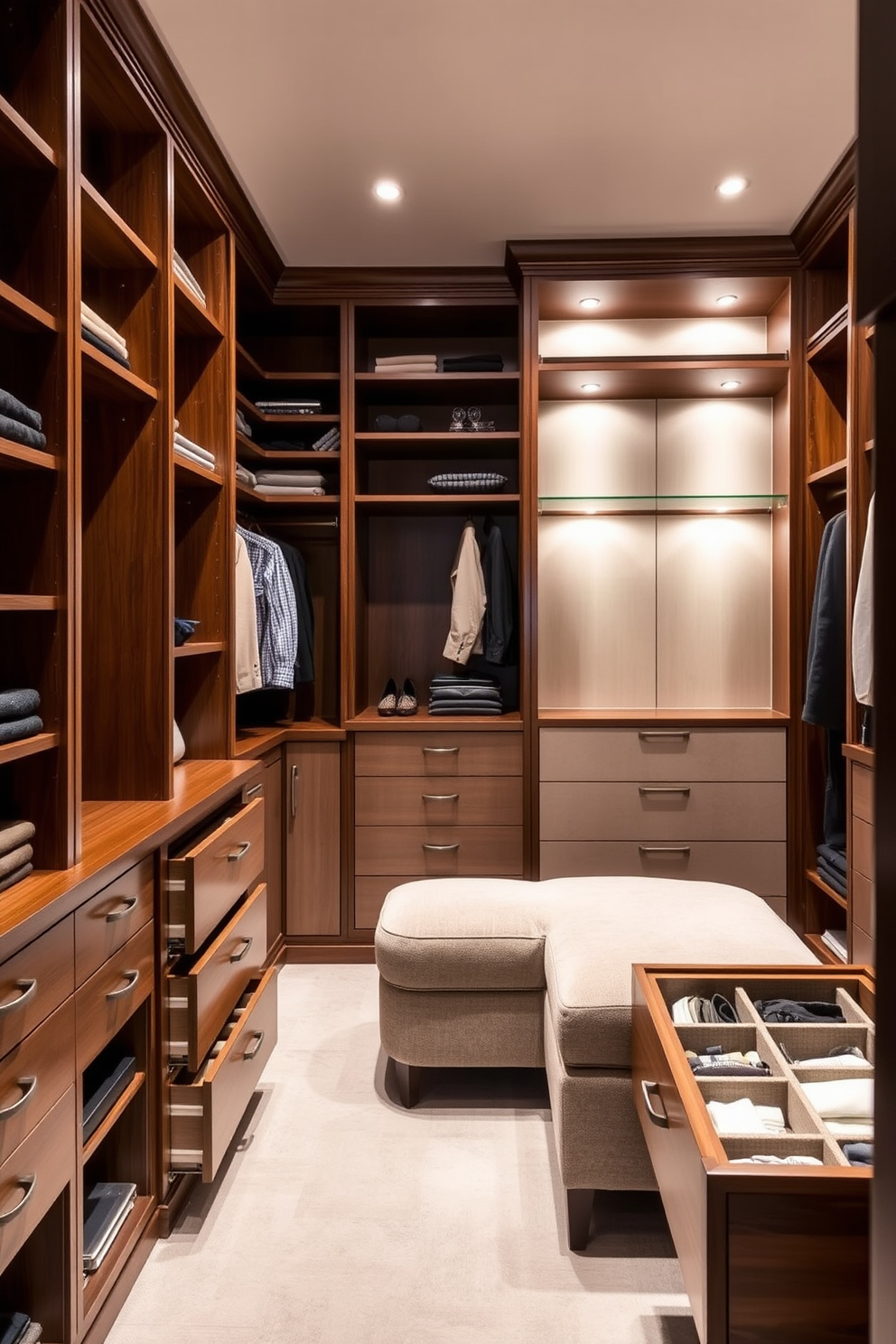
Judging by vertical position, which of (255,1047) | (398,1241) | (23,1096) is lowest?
(398,1241)

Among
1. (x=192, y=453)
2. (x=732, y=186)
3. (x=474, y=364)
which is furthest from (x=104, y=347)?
(x=732, y=186)

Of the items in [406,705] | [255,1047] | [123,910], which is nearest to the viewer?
[123,910]

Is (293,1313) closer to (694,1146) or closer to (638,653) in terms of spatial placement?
(694,1146)

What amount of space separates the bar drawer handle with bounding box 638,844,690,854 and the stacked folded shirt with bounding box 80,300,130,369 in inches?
94.1

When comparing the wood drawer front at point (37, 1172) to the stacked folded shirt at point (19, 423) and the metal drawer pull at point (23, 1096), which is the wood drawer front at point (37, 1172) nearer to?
the metal drawer pull at point (23, 1096)

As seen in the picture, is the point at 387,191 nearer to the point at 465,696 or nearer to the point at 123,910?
the point at 465,696

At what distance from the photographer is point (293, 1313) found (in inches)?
64.0

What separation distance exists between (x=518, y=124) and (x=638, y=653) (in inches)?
79.7

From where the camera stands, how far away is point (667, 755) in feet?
11.1

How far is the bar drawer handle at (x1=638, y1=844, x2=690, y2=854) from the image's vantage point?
337cm

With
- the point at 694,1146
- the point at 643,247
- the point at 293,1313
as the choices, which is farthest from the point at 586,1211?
the point at 643,247

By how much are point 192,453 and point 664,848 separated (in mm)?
2165

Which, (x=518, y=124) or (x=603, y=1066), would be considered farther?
(x=518, y=124)

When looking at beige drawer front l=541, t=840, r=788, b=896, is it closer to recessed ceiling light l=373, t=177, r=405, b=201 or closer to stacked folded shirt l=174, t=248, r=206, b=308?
stacked folded shirt l=174, t=248, r=206, b=308
